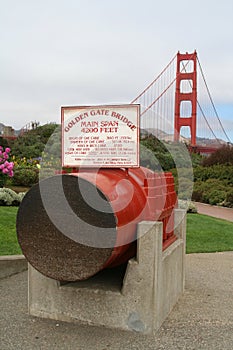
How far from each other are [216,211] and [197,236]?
6.23m

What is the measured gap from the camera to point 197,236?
347 inches

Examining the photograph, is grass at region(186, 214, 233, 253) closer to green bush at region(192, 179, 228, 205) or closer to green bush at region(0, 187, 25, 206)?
green bush at region(0, 187, 25, 206)

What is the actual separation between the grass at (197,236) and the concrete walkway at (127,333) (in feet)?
5.04

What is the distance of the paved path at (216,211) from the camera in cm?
1337

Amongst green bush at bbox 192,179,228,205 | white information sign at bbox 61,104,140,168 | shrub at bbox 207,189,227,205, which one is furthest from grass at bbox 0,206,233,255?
green bush at bbox 192,179,228,205

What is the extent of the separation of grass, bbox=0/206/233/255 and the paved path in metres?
2.54

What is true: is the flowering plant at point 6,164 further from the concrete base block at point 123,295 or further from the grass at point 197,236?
the concrete base block at point 123,295

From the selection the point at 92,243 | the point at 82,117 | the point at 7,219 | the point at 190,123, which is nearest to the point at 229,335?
the point at 92,243

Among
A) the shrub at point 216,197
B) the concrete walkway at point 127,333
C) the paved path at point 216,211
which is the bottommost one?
the paved path at point 216,211

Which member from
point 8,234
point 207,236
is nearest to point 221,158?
point 207,236

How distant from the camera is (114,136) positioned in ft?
13.3

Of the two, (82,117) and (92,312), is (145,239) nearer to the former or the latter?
(92,312)

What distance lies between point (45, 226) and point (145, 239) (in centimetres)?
82

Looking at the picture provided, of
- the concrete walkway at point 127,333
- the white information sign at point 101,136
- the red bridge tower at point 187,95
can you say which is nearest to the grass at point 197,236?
the concrete walkway at point 127,333
